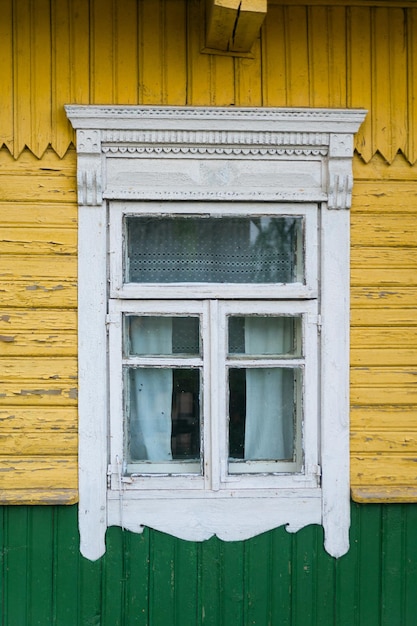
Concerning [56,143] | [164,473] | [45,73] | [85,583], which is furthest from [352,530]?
[45,73]

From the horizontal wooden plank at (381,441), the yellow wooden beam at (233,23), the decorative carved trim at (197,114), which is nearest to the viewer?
the yellow wooden beam at (233,23)

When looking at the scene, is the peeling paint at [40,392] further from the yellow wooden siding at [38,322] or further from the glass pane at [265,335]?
the glass pane at [265,335]

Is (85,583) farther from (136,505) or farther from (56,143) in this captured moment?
(56,143)

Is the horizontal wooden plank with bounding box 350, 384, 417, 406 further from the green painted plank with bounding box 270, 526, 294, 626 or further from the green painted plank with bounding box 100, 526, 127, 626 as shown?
the green painted plank with bounding box 100, 526, 127, 626

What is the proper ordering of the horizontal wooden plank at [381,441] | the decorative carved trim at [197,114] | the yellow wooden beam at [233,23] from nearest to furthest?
the yellow wooden beam at [233,23] < the decorative carved trim at [197,114] < the horizontal wooden plank at [381,441]

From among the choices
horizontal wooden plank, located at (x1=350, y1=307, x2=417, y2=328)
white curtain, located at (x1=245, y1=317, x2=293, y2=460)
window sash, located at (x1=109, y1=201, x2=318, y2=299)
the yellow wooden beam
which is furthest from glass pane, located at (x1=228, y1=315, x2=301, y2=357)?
the yellow wooden beam

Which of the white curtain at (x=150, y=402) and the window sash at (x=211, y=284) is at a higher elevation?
the window sash at (x=211, y=284)

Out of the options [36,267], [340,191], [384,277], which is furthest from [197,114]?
[384,277]

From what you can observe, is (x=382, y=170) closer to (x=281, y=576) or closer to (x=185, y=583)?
(x=281, y=576)

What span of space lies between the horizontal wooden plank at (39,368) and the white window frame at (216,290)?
0.06 meters

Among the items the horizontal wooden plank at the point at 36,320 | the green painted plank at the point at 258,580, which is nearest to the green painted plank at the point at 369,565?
the green painted plank at the point at 258,580

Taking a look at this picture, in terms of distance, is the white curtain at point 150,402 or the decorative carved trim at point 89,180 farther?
the white curtain at point 150,402

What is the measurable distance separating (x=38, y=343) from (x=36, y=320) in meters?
0.09

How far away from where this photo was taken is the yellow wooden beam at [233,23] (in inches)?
86.2
